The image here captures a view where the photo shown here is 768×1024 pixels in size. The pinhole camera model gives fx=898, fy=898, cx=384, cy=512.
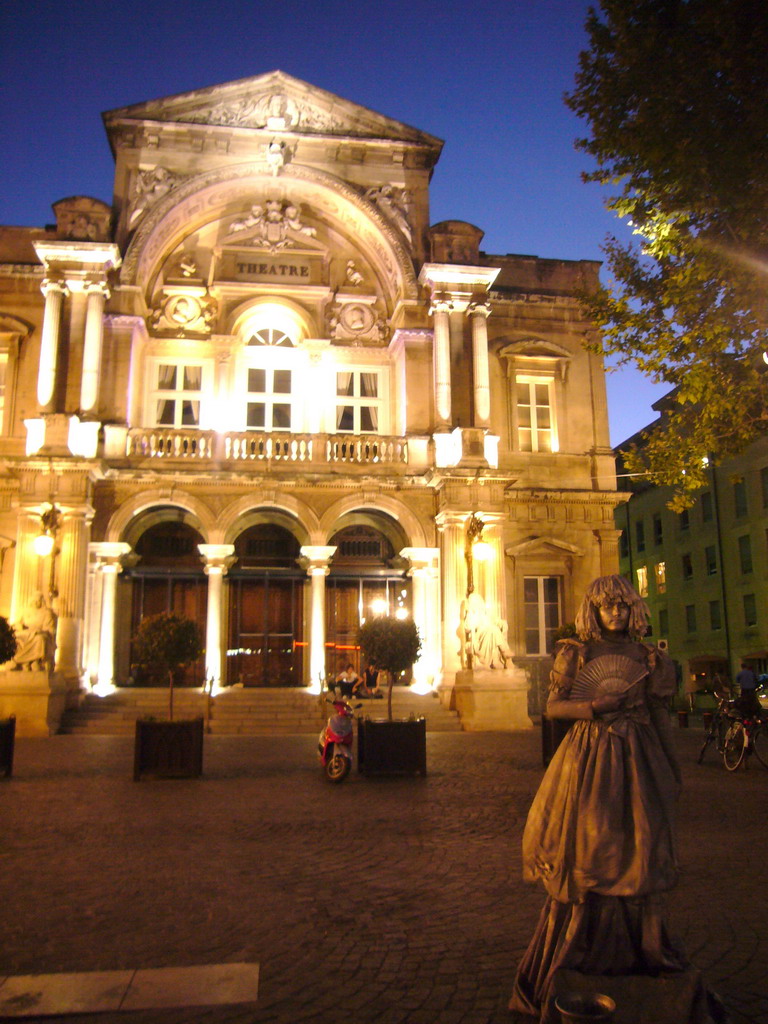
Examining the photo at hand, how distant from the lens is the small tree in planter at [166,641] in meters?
13.9

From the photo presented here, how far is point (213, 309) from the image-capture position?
24.3 m

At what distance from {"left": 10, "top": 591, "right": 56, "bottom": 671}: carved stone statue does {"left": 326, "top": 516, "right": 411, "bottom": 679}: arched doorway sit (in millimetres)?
7144

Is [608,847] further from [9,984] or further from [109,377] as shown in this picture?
[109,377]

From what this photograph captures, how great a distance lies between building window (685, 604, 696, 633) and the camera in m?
42.2

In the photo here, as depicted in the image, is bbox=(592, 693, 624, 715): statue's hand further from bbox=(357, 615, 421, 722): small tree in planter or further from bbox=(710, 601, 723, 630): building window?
bbox=(710, 601, 723, 630): building window

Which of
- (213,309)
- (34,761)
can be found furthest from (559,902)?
(213,309)

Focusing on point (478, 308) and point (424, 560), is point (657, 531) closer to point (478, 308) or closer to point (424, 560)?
point (478, 308)

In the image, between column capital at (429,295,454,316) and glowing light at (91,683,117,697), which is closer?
glowing light at (91,683,117,697)

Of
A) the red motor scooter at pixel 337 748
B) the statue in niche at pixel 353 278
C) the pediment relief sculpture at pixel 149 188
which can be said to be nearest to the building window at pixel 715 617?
the statue in niche at pixel 353 278

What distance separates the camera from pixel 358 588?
2378cm

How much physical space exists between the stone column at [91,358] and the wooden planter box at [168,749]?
11.4 metres

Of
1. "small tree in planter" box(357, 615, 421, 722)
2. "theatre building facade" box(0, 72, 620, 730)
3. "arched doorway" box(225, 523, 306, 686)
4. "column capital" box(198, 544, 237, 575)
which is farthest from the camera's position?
"arched doorway" box(225, 523, 306, 686)

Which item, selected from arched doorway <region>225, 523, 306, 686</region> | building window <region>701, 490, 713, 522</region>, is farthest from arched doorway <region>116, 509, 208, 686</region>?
building window <region>701, 490, 713, 522</region>

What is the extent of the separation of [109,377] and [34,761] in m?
11.2
